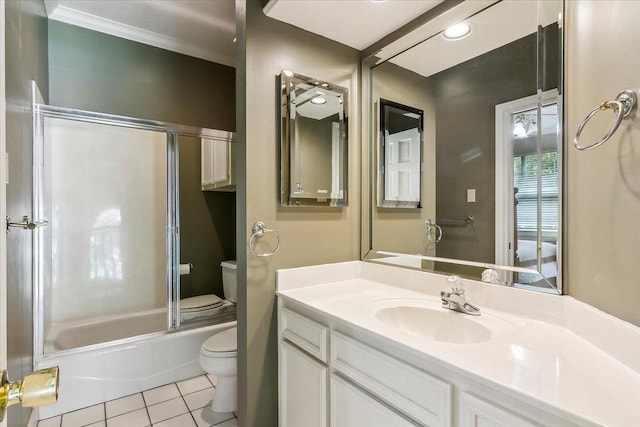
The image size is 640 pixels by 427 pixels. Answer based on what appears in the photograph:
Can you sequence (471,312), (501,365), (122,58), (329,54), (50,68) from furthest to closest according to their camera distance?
1. (122,58)
2. (50,68)
3. (329,54)
4. (471,312)
5. (501,365)

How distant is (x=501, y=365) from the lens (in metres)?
0.81

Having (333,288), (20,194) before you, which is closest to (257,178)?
(333,288)

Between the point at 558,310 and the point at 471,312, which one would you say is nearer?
the point at 558,310

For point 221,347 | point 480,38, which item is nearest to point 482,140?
point 480,38

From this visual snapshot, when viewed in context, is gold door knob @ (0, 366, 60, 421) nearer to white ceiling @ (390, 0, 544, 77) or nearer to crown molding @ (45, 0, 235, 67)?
white ceiling @ (390, 0, 544, 77)

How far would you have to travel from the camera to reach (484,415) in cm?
77

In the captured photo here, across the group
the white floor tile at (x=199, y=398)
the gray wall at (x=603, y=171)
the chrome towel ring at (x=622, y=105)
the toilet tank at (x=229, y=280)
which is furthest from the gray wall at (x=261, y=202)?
the toilet tank at (x=229, y=280)

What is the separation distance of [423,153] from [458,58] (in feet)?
1.51

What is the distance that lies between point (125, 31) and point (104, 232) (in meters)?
1.60

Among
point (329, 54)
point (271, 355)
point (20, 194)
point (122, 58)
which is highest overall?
point (122, 58)

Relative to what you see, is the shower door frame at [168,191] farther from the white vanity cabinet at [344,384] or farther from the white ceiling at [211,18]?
the white vanity cabinet at [344,384]

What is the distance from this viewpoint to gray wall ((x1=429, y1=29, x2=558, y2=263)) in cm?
130

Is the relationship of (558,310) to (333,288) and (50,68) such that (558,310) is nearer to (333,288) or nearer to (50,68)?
(333,288)

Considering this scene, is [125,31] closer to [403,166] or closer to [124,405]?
[403,166]
